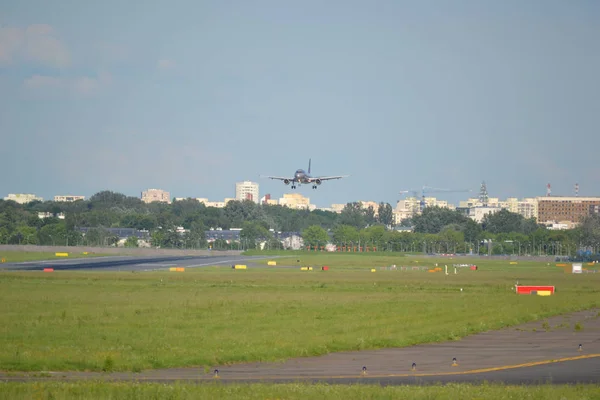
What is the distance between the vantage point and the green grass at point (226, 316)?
35.3 meters

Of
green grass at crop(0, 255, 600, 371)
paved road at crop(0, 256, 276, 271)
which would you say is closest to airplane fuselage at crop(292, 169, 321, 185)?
paved road at crop(0, 256, 276, 271)

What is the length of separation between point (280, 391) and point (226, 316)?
76.8ft

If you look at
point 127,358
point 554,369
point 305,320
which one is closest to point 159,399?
point 127,358

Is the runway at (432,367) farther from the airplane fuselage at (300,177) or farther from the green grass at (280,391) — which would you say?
the airplane fuselage at (300,177)

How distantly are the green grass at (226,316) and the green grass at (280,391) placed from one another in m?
5.13

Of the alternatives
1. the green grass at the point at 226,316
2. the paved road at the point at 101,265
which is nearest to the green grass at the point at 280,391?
the green grass at the point at 226,316

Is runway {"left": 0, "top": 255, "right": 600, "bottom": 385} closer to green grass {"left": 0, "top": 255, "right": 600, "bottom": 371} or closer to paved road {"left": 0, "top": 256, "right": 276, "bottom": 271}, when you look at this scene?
green grass {"left": 0, "top": 255, "right": 600, "bottom": 371}

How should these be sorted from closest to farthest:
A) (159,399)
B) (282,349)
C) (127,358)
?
1. (159,399)
2. (127,358)
3. (282,349)

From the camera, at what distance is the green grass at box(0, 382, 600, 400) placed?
25.7m

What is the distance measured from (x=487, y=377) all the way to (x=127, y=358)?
1326cm

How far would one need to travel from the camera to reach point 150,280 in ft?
283

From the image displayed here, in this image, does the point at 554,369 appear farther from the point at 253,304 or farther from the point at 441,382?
the point at 253,304

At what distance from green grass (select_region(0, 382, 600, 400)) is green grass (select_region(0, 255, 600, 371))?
5.13m

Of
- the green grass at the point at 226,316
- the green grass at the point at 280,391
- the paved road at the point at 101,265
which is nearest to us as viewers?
the green grass at the point at 280,391
